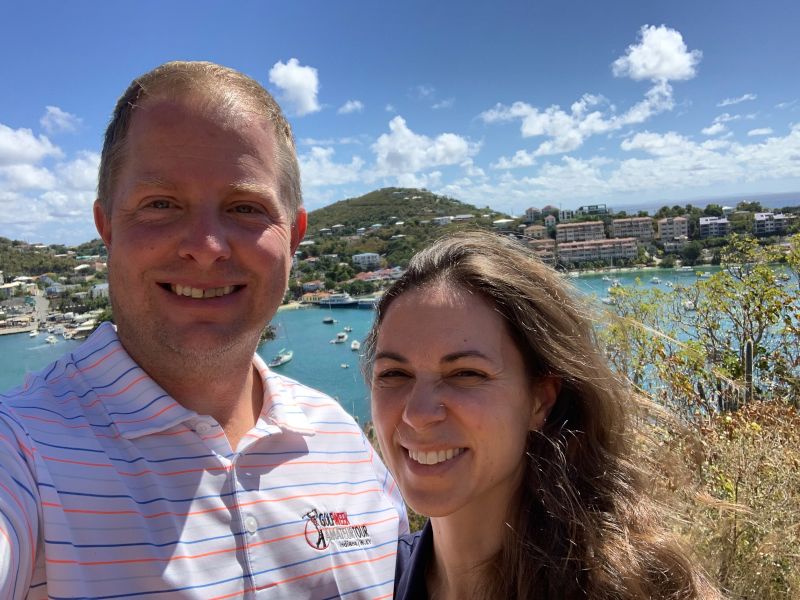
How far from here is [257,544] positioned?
1.53 m

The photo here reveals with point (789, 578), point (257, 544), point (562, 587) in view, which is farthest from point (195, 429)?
point (789, 578)

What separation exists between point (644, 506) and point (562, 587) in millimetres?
341

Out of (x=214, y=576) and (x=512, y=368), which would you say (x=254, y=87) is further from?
(x=214, y=576)

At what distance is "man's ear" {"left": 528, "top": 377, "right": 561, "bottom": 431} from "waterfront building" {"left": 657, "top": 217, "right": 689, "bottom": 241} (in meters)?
27.3

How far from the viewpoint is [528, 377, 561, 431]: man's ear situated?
1611mm

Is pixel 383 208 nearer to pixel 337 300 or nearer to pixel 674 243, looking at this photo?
pixel 337 300

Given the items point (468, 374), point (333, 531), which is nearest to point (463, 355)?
point (468, 374)

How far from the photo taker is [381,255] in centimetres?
2838

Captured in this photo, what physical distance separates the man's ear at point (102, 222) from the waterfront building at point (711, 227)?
2563cm

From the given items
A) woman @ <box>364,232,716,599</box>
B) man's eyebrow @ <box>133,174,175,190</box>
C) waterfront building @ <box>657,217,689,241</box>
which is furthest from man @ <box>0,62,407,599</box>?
waterfront building @ <box>657,217,689,241</box>

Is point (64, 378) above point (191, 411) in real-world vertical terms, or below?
above

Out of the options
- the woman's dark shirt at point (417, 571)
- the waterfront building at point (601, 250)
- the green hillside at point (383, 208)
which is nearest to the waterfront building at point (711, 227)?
the waterfront building at point (601, 250)

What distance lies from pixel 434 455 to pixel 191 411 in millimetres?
726

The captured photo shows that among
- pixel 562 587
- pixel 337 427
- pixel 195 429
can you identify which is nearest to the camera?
pixel 562 587
